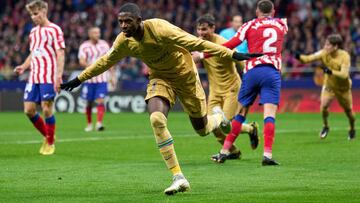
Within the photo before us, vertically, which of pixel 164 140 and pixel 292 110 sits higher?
pixel 164 140

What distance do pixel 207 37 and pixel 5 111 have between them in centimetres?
1941

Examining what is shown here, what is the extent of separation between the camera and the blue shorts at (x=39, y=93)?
15.4 m

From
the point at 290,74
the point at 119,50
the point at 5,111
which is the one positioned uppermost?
the point at 119,50

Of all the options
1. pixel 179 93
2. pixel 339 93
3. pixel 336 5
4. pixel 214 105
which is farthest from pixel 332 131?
pixel 336 5

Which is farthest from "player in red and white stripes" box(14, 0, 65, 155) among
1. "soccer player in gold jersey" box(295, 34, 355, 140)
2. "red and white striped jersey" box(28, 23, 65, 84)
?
"soccer player in gold jersey" box(295, 34, 355, 140)

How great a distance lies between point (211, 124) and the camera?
12.0 metres

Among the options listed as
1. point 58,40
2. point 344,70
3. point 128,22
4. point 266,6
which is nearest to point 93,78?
point 344,70

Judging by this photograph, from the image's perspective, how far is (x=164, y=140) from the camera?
1009 centimetres

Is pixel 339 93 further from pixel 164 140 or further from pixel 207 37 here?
pixel 164 140

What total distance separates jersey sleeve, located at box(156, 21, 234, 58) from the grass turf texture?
1.51m

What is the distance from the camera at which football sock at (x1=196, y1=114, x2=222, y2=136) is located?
11.7 meters

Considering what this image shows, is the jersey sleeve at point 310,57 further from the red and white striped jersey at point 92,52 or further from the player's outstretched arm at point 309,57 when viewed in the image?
the red and white striped jersey at point 92,52

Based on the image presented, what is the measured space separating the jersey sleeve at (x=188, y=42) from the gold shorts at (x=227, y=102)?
14.4ft

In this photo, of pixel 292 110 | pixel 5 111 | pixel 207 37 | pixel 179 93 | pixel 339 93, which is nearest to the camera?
pixel 179 93
